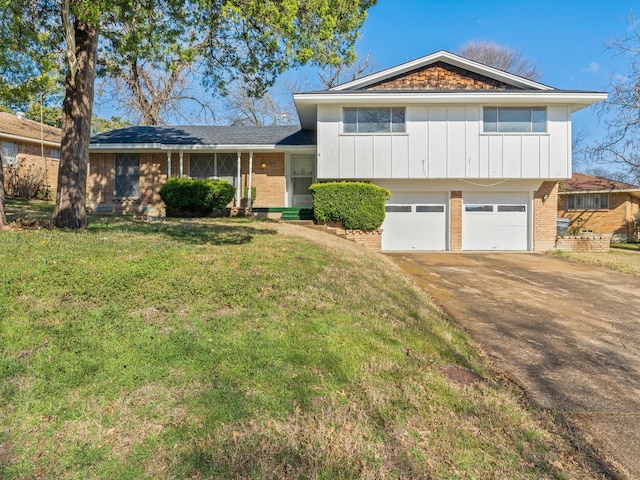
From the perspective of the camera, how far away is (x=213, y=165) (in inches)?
651

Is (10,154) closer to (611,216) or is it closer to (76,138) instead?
(76,138)

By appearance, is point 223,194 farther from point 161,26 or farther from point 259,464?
point 259,464

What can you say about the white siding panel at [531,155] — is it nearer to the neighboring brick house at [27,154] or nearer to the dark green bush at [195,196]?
the dark green bush at [195,196]

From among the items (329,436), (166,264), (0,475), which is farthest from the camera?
(166,264)

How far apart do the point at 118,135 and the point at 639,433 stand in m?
18.7

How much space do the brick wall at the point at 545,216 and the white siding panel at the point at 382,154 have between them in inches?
218

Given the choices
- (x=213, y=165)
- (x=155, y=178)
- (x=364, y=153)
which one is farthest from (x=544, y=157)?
(x=155, y=178)

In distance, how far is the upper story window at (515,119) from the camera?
14.1 meters

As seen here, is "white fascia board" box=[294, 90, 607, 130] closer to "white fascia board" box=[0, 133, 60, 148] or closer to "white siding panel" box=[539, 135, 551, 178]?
"white siding panel" box=[539, 135, 551, 178]

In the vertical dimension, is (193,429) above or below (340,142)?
below

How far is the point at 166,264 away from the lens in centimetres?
504

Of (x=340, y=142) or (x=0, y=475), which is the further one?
(x=340, y=142)

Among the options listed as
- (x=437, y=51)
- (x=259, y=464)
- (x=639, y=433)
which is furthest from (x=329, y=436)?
(x=437, y=51)

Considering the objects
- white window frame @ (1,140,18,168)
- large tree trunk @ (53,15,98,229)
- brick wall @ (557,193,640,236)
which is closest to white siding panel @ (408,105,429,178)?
large tree trunk @ (53,15,98,229)
